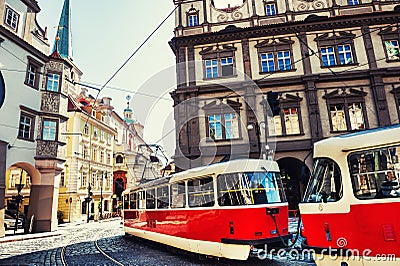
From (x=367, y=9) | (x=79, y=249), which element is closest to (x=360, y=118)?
(x=367, y=9)

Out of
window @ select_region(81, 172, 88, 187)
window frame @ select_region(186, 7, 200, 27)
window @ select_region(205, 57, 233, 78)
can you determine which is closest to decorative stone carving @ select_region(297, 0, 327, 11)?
window @ select_region(205, 57, 233, 78)

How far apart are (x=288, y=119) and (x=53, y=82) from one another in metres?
17.2

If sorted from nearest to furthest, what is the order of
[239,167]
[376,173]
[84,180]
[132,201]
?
1. [376,173]
2. [239,167]
3. [132,201]
4. [84,180]

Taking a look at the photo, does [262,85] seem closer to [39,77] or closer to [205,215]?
[205,215]

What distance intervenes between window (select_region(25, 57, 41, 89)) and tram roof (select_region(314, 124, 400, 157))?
19.6 m

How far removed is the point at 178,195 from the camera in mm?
8914

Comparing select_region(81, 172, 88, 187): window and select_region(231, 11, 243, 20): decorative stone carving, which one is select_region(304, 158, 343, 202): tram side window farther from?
select_region(81, 172, 88, 187): window

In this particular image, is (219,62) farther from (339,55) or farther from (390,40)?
(390,40)

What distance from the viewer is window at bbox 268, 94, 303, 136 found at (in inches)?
706

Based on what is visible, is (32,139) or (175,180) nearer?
(175,180)

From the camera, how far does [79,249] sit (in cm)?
1131

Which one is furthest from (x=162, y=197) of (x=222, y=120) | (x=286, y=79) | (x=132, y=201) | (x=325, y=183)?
(x=286, y=79)

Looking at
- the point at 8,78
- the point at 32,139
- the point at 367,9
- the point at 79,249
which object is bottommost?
the point at 79,249

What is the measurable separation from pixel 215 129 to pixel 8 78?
1331 cm
